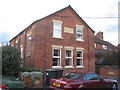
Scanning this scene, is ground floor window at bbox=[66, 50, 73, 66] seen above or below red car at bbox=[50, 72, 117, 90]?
above

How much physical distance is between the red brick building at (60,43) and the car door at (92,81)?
692 centimetres

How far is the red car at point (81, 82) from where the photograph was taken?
811 centimetres

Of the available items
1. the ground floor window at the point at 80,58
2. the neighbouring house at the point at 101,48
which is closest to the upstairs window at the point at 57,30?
the ground floor window at the point at 80,58

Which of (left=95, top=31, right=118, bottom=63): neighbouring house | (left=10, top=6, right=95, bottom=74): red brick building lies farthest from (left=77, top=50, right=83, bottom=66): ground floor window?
(left=95, top=31, right=118, bottom=63): neighbouring house

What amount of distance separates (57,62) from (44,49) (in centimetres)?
223

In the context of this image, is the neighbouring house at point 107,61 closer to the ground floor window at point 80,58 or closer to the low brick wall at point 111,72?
the low brick wall at point 111,72

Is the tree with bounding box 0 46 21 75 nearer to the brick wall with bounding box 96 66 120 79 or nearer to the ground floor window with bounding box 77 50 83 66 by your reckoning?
the ground floor window with bounding box 77 50 83 66

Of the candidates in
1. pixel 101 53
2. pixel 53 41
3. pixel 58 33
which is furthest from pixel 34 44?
pixel 101 53

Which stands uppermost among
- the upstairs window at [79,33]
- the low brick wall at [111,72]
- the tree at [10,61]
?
the upstairs window at [79,33]

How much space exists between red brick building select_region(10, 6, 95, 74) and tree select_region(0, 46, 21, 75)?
7.68ft

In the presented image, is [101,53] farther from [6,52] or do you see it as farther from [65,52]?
[6,52]

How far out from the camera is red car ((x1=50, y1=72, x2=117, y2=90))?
26.6 feet

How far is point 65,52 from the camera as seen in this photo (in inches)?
675

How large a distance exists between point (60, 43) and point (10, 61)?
6.37 m
